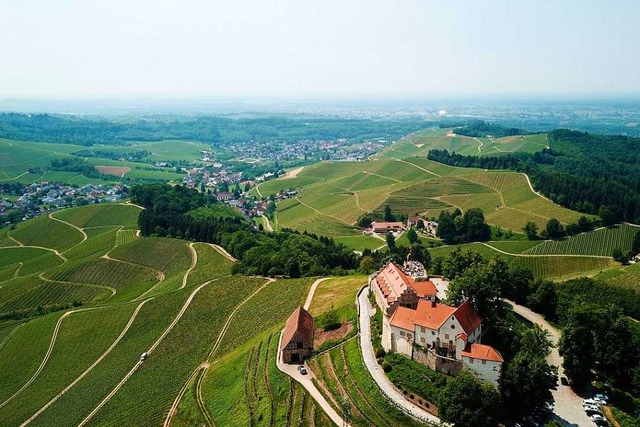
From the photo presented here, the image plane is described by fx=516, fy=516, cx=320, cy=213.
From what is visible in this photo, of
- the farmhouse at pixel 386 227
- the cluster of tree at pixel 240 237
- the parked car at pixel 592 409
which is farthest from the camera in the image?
the farmhouse at pixel 386 227

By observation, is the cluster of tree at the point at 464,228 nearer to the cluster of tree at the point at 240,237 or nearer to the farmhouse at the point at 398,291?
the cluster of tree at the point at 240,237

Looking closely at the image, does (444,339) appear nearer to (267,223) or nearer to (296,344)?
(296,344)

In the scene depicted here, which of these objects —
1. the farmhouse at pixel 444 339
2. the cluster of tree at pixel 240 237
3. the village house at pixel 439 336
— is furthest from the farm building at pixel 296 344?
the cluster of tree at pixel 240 237

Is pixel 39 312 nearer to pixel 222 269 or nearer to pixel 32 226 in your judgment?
pixel 222 269

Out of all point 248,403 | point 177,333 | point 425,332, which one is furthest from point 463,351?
point 177,333

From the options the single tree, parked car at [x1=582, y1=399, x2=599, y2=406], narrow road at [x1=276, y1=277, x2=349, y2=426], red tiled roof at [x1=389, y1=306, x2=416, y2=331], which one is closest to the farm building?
narrow road at [x1=276, y1=277, x2=349, y2=426]
